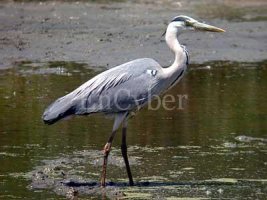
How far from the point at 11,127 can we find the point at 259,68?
5355 millimetres

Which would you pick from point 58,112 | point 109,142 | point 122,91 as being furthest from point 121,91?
point 58,112

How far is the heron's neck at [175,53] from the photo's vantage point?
9234 millimetres

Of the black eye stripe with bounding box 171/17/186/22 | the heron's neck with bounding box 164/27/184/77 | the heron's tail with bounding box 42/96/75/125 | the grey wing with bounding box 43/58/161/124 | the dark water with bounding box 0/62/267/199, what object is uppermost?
the black eye stripe with bounding box 171/17/186/22

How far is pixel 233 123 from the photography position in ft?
38.2

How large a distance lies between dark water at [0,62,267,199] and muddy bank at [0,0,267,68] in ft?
6.41

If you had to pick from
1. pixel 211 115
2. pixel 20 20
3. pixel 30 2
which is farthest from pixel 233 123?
pixel 30 2

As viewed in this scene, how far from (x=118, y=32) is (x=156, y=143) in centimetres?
802

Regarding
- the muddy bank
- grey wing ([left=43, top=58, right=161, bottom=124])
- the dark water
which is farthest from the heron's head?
the muddy bank

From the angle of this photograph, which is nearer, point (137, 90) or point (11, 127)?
point (137, 90)

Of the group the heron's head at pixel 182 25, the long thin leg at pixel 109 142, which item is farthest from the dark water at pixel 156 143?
the heron's head at pixel 182 25

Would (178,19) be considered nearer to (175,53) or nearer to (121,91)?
(175,53)

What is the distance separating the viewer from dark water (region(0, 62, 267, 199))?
8781mm

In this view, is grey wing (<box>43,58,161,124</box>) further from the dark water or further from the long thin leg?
the dark water

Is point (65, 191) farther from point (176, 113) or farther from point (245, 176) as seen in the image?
point (176, 113)
